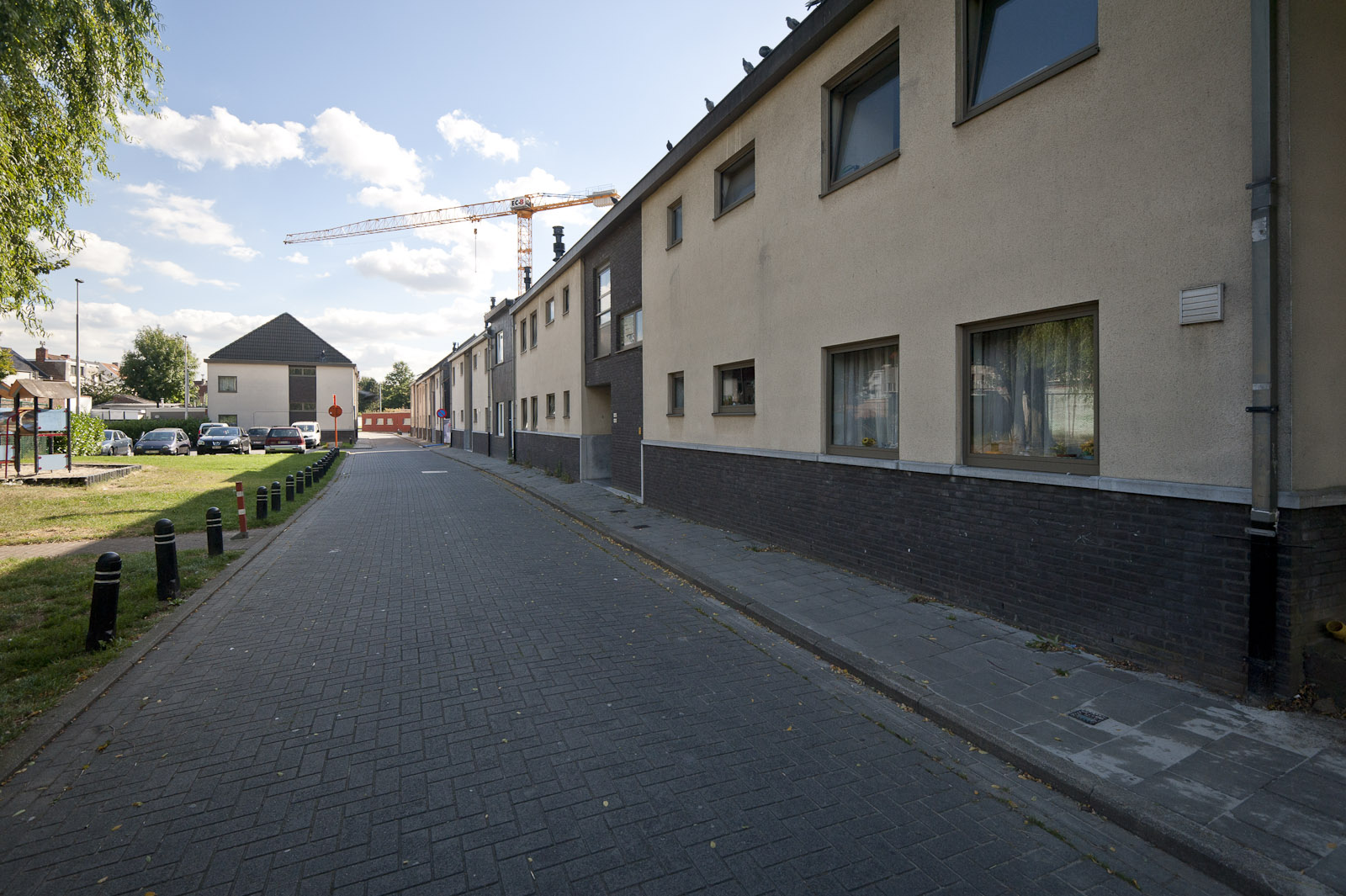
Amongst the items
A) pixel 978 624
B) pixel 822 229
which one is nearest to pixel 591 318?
pixel 822 229

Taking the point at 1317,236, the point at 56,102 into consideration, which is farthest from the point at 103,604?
the point at 1317,236

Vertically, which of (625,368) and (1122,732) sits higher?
(625,368)

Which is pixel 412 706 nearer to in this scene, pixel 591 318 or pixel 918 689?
pixel 918 689

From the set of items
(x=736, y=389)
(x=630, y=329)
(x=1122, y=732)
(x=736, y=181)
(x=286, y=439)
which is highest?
(x=736, y=181)

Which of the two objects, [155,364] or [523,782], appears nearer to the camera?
[523,782]

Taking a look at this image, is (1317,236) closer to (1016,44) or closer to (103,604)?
(1016,44)

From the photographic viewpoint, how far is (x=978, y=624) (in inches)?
223

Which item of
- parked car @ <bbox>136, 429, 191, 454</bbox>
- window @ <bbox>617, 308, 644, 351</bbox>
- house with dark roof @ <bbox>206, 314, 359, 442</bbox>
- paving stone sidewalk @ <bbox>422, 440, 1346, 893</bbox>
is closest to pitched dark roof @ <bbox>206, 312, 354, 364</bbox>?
house with dark roof @ <bbox>206, 314, 359, 442</bbox>

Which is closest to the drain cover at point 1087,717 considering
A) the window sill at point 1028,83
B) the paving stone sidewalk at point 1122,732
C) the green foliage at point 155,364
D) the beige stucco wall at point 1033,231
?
the paving stone sidewalk at point 1122,732

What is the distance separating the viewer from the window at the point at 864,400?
7.36 meters

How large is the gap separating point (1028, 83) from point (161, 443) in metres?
39.6

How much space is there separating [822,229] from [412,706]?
698 cm

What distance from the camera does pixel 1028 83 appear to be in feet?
18.0

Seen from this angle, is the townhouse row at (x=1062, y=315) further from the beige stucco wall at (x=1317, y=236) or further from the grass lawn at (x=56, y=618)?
the grass lawn at (x=56, y=618)
